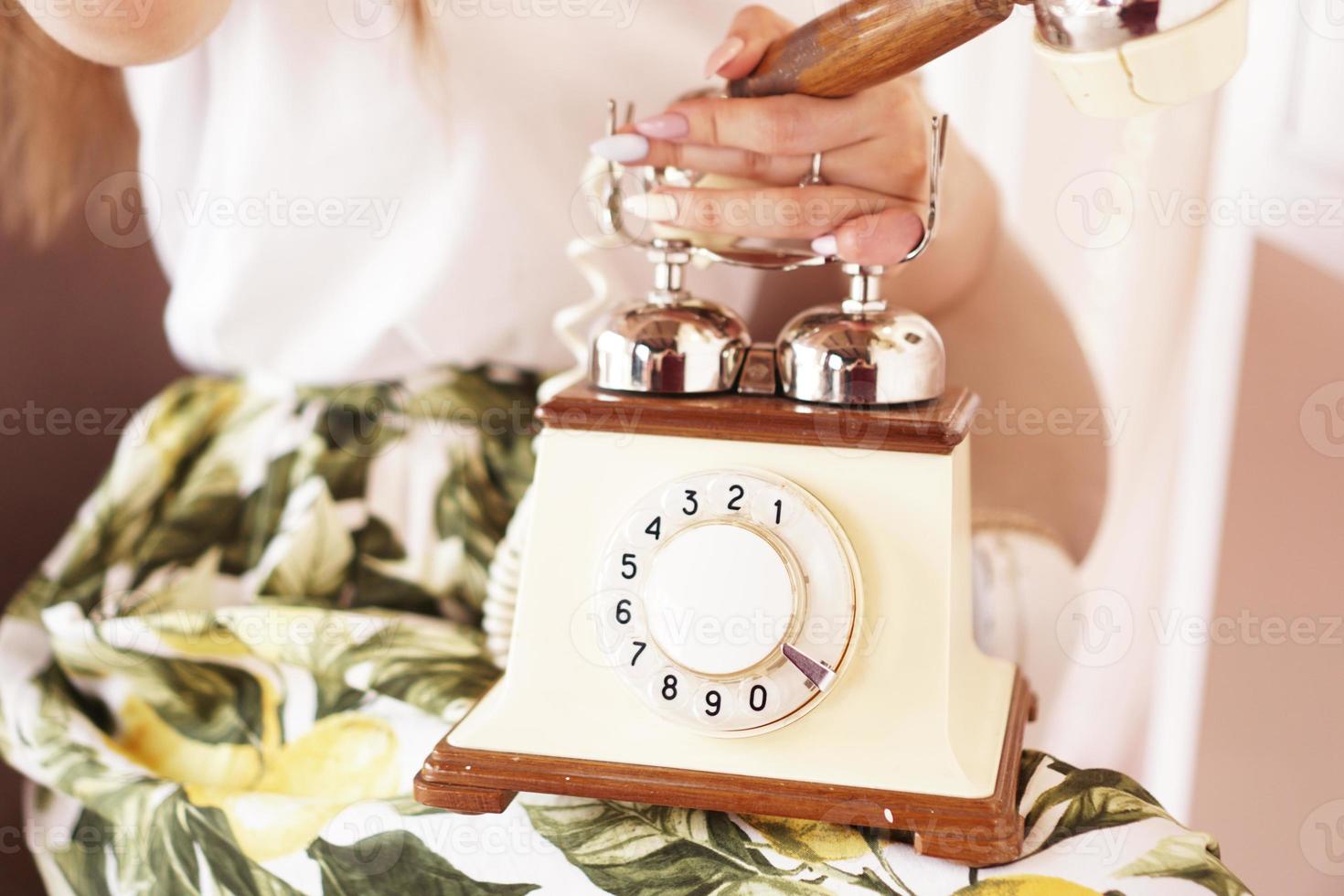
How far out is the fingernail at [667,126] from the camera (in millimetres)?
584

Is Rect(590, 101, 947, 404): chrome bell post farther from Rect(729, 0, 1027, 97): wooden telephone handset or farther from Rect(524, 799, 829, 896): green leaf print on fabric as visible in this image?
Rect(524, 799, 829, 896): green leaf print on fabric

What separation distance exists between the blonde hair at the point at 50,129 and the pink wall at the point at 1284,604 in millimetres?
949

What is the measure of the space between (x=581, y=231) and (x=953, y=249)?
286 mm

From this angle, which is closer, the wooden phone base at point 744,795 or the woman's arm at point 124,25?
the wooden phone base at point 744,795

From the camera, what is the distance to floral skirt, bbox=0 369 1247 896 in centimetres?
52

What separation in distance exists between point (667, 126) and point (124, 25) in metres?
0.31

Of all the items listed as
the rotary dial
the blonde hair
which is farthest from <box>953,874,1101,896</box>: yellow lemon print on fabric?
the blonde hair

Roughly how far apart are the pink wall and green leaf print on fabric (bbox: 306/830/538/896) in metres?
0.56

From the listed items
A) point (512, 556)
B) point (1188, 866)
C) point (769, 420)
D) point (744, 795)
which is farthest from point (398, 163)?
point (1188, 866)

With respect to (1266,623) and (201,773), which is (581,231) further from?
(1266,623)

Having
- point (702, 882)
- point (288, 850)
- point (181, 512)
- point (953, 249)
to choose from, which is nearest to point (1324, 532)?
point (953, 249)

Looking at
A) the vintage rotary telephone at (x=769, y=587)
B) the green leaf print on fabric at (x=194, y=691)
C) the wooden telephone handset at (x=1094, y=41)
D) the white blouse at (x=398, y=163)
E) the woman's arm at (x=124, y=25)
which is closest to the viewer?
the wooden telephone handset at (x=1094, y=41)

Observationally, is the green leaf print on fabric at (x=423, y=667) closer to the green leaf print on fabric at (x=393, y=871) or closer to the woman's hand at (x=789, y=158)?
the green leaf print on fabric at (x=393, y=871)

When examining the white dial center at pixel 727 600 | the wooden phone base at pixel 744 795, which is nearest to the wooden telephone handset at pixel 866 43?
the white dial center at pixel 727 600
